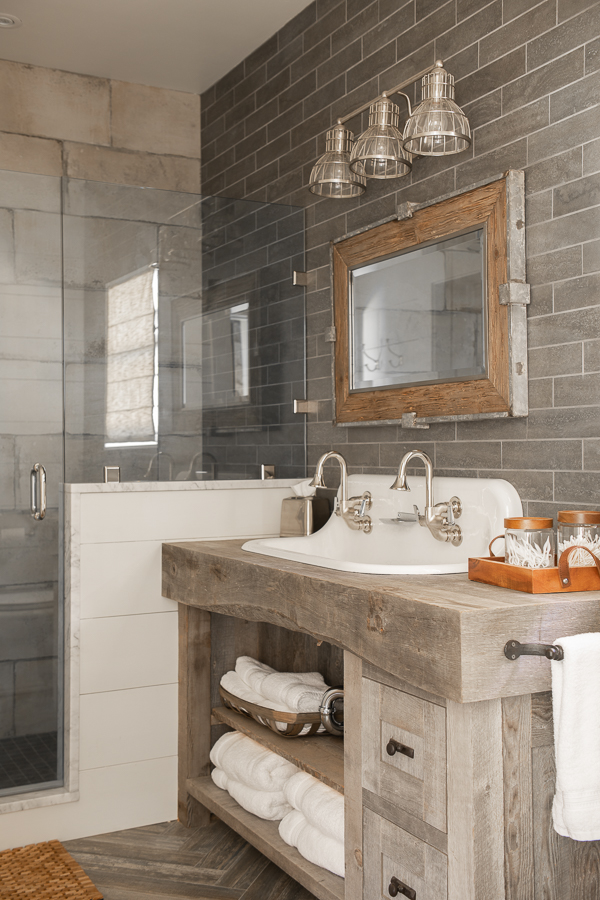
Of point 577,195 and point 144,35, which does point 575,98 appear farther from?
point 144,35

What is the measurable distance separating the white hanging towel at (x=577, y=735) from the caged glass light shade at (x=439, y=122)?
124cm

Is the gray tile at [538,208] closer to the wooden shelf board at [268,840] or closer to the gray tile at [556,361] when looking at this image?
the gray tile at [556,361]

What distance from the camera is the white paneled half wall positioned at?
2.50 m

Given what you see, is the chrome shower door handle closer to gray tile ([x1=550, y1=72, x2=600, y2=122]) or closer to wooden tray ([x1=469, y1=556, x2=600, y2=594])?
wooden tray ([x1=469, y1=556, x2=600, y2=594])

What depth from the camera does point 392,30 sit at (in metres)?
2.50

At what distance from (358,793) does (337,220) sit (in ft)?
5.83

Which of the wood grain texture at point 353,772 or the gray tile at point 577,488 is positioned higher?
the gray tile at point 577,488

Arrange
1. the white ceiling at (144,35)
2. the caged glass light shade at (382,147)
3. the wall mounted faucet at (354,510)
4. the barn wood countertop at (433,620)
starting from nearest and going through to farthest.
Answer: the barn wood countertop at (433,620) → the caged glass light shade at (382,147) → the wall mounted faucet at (354,510) → the white ceiling at (144,35)

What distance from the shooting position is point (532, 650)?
140 centimetres

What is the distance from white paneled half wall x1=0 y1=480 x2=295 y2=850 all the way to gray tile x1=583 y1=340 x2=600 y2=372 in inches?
51.1

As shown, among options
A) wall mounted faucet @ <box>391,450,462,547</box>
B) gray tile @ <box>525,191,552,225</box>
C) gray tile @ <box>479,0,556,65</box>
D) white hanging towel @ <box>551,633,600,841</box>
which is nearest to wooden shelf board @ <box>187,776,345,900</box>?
white hanging towel @ <box>551,633,600,841</box>

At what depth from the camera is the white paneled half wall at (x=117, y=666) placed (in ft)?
8.21

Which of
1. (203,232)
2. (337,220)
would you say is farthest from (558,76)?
(203,232)

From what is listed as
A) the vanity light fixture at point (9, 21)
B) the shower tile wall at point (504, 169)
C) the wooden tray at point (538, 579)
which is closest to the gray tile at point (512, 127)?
the shower tile wall at point (504, 169)
